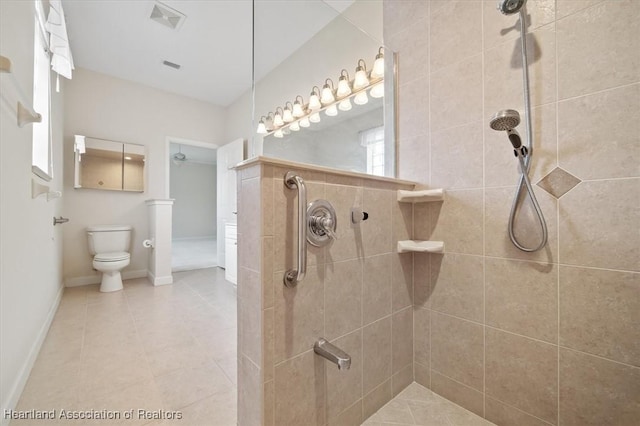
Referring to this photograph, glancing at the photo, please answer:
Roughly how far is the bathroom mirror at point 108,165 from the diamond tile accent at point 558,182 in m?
4.24

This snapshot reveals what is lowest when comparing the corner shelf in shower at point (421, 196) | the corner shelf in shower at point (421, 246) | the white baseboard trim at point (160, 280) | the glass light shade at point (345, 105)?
the white baseboard trim at point (160, 280)

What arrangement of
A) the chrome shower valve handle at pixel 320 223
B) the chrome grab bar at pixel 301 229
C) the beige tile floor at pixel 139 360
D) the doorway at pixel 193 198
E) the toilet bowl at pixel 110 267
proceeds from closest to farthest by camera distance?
the chrome grab bar at pixel 301 229 < the chrome shower valve handle at pixel 320 223 < the beige tile floor at pixel 139 360 < the toilet bowl at pixel 110 267 < the doorway at pixel 193 198

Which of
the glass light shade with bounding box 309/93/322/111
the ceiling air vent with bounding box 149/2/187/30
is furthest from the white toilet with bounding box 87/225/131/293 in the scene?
the glass light shade with bounding box 309/93/322/111

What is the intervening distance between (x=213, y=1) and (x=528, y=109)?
2559 mm

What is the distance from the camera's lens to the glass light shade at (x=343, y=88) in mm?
1680

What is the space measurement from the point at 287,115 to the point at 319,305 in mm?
1135

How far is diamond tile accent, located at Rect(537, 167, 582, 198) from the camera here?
39.4 inches

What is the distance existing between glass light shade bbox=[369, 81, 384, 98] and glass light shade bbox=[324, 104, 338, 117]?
0.26 metres

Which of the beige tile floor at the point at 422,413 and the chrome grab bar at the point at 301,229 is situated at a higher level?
the chrome grab bar at the point at 301,229

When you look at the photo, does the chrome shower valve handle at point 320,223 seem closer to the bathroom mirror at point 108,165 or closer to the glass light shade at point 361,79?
the glass light shade at point 361,79

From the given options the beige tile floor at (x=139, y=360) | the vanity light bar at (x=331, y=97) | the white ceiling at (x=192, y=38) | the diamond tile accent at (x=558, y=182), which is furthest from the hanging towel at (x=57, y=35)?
the diamond tile accent at (x=558, y=182)

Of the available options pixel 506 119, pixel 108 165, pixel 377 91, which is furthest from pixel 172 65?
pixel 506 119

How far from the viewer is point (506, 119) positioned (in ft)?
3.06

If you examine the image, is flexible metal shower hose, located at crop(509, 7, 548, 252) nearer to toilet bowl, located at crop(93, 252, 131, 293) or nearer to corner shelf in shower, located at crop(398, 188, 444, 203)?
corner shelf in shower, located at crop(398, 188, 444, 203)
